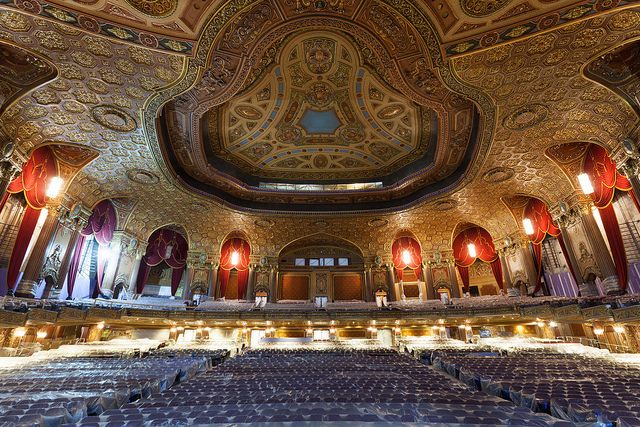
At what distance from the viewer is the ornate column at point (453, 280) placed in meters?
22.7

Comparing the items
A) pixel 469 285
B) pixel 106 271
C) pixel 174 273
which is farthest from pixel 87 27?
pixel 469 285

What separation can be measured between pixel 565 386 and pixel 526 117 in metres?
11.2

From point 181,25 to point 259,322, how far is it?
54.0ft

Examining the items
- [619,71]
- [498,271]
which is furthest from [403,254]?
[619,71]

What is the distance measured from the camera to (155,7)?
8.34m

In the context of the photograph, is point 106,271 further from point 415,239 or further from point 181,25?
point 415,239

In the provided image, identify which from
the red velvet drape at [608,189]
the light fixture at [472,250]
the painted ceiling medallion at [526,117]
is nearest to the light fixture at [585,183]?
the red velvet drape at [608,189]

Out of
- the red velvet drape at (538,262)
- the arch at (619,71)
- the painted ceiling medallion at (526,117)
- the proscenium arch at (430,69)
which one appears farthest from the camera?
the red velvet drape at (538,262)

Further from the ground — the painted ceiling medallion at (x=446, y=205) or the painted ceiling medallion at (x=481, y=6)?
the painted ceiling medallion at (x=481, y=6)

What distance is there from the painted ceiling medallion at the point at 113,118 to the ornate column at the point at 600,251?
22044 mm

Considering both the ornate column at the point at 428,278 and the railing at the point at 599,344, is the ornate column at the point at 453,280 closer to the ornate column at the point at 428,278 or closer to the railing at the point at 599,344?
the ornate column at the point at 428,278

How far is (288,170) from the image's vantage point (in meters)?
21.6

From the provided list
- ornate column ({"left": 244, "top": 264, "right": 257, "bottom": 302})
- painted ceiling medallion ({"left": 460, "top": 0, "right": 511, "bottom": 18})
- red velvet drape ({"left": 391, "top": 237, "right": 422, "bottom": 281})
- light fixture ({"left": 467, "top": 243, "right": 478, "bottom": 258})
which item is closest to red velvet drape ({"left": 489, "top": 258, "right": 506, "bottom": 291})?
light fixture ({"left": 467, "top": 243, "right": 478, "bottom": 258})

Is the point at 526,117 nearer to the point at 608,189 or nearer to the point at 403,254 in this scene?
the point at 608,189
